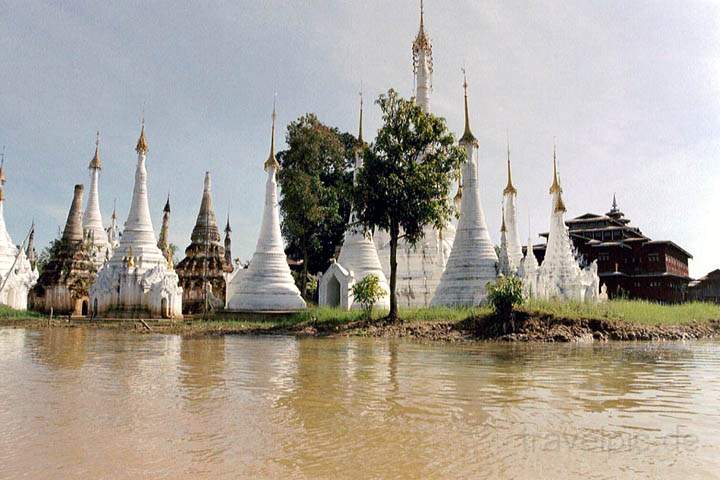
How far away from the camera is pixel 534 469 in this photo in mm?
3910

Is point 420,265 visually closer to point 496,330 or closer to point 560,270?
point 560,270

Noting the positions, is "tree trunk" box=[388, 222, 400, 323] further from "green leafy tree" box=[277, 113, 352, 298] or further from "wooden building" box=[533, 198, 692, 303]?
"wooden building" box=[533, 198, 692, 303]

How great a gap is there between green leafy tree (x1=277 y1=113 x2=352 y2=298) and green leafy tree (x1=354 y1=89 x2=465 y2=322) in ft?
44.7

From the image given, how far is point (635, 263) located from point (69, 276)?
4080 centimetres

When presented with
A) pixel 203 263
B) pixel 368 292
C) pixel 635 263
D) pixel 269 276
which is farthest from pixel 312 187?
pixel 635 263

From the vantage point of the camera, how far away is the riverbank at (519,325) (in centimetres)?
1617

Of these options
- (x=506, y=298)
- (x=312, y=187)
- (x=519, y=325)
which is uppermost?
(x=312, y=187)

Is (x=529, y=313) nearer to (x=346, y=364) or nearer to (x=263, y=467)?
(x=346, y=364)

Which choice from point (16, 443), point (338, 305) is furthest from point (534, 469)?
point (338, 305)

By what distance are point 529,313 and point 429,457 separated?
13303 mm

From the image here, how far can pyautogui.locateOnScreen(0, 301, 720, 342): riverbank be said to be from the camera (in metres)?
16.2

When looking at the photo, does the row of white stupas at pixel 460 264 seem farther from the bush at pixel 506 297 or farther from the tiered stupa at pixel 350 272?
the bush at pixel 506 297

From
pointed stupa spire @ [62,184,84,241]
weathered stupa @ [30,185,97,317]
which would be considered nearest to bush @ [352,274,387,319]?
weathered stupa @ [30,185,97,317]

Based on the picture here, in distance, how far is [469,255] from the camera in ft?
78.3
